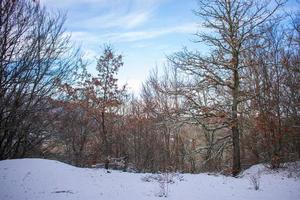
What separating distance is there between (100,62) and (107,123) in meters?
5.90

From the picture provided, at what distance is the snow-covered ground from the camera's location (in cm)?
899

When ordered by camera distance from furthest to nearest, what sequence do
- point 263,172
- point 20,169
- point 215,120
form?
point 215,120 → point 263,172 → point 20,169

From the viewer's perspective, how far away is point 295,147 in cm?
1670

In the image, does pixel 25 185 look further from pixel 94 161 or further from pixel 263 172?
pixel 94 161

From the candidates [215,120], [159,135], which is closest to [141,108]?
[159,135]

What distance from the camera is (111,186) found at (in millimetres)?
10547

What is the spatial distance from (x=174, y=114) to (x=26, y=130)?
341 inches

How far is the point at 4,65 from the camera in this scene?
16.5m

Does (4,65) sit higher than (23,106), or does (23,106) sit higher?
(4,65)

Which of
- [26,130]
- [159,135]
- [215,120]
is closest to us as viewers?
[215,120]

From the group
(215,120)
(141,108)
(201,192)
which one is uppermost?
(141,108)

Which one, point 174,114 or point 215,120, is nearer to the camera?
point 215,120

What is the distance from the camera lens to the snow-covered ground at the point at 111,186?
29.5 feet

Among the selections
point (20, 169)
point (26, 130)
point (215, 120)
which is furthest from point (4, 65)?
point (215, 120)
